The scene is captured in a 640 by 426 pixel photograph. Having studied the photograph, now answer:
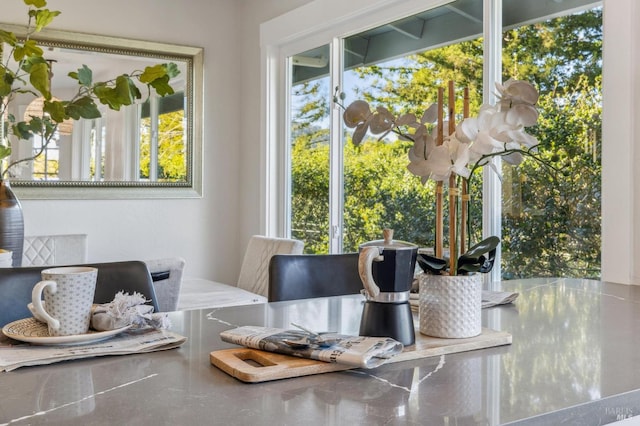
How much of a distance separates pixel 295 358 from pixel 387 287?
186 millimetres

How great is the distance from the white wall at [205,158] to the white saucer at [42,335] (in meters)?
2.96

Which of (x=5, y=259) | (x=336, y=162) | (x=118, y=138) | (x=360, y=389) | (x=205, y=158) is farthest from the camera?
(x=205, y=158)

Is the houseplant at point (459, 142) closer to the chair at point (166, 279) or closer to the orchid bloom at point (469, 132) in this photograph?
the orchid bloom at point (469, 132)

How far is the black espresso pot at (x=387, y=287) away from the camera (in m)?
0.98

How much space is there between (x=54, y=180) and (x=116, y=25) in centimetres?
104

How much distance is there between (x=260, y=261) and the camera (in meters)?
3.15

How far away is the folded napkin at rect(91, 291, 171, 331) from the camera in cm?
104

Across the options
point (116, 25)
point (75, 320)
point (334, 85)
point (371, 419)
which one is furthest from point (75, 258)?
point (371, 419)

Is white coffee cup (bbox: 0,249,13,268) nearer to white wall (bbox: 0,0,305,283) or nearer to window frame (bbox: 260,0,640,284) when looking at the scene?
window frame (bbox: 260,0,640,284)

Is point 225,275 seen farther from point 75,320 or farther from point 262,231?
point 75,320

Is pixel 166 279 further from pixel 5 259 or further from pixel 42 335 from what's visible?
pixel 42 335

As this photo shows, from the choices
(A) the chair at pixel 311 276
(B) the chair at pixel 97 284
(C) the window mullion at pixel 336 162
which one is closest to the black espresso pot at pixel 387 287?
(B) the chair at pixel 97 284

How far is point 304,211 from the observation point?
3906 mm

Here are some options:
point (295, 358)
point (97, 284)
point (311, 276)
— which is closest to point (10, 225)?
point (97, 284)
